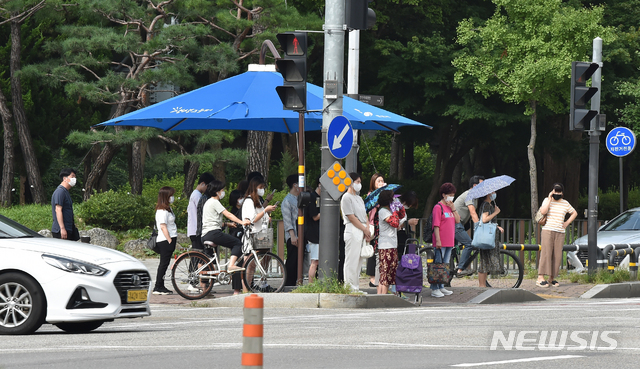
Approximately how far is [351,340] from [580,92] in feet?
29.1

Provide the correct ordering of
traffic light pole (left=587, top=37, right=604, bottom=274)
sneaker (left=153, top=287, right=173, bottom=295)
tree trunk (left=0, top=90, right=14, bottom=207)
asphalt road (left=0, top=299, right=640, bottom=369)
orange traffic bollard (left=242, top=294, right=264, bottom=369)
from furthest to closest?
tree trunk (left=0, top=90, right=14, bottom=207)
traffic light pole (left=587, top=37, right=604, bottom=274)
sneaker (left=153, top=287, right=173, bottom=295)
asphalt road (left=0, top=299, right=640, bottom=369)
orange traffic bollard (left=242, top=294, right=264, bottom=369)

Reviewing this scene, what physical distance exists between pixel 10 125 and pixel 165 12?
21.4ft

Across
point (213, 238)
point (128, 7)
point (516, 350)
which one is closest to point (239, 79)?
point (213, 238)

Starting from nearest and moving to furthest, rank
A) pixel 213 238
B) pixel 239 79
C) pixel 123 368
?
1. pixel 123 368
2. pixel 213 238
3. pixel 239 79

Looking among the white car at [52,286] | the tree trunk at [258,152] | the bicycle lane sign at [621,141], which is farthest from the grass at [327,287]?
the tree trunk at [258,152]

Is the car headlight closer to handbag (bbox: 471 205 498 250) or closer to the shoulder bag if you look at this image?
the shoulder bag

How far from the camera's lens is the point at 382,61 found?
32531 mm

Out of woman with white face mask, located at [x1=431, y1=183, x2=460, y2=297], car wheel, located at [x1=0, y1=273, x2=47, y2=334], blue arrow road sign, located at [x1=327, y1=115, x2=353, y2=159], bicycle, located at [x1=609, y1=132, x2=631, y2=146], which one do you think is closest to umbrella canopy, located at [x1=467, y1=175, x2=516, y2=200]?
woman with white face mask, located at [x1=431, y1=183, x2=460, y2=297]

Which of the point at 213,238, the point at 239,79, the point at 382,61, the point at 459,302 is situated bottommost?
the point at 459,302

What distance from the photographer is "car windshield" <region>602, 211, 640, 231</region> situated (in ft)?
67.0

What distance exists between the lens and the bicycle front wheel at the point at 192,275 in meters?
14.4

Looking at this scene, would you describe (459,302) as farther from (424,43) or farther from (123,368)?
(424,43)

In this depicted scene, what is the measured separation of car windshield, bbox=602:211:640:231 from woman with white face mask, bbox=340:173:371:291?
340 inches

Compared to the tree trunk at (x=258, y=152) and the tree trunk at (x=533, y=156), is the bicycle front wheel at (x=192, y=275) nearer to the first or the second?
the tree trunk at (x=258, y=152)
